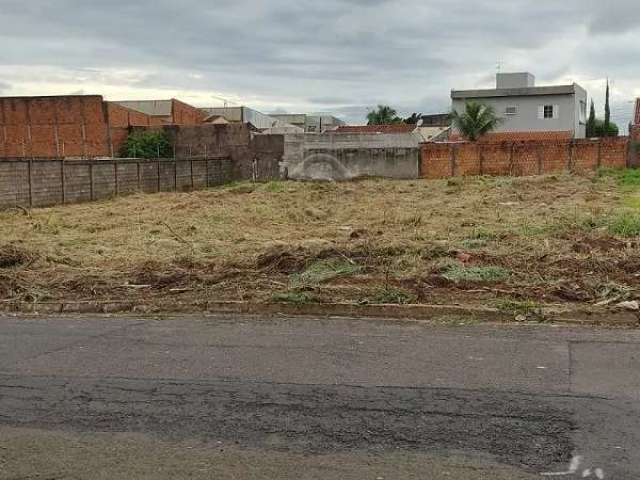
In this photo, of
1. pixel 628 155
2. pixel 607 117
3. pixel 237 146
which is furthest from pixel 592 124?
pixel 237 146

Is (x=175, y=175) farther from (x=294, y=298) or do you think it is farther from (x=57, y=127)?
(x=294, y=298)

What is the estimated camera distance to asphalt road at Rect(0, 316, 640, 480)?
4137 millimetres

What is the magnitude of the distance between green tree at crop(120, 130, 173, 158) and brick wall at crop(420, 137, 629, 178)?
56.6ft

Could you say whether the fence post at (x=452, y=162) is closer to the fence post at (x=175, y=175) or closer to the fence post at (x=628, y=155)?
the fence post at (x=628, y=155)

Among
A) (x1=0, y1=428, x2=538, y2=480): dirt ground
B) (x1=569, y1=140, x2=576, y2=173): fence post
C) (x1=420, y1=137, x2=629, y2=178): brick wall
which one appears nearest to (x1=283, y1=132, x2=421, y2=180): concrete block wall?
(x1=420, y1=137, x2=629, y2=178): brick wall

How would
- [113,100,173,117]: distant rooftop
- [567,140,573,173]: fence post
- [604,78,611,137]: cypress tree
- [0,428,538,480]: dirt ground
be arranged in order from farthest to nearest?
[604,78,611,137]: cypress tree, [113,100,173,117]: distant rooftop, [567,140,573,173]: fence post, [0,428,538,480]: dirt ground

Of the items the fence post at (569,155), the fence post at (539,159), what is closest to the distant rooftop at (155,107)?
the fence post at (539,159)

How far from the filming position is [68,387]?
18.8 feet

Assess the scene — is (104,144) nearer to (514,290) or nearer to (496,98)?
(496,98)

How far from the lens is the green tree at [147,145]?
43656 millimetres

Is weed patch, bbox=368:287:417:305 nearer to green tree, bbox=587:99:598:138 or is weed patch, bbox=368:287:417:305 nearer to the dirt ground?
the dirt ground

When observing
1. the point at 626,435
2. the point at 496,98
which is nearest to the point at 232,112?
the point at 496,98

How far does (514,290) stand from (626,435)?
4.75m

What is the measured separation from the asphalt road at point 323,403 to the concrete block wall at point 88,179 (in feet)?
65.3
